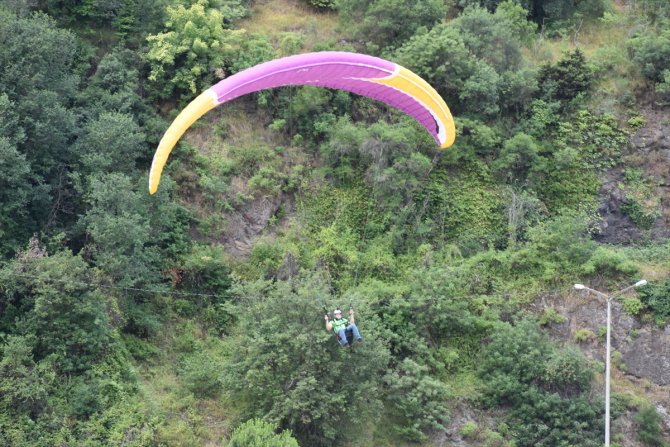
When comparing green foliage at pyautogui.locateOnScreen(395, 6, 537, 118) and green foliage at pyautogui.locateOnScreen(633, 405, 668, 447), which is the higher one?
green foliage at pyautogui.locateOnScreen(395, 6, 537, 118)

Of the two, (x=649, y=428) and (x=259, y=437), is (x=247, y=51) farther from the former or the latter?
(x=649, y=428)

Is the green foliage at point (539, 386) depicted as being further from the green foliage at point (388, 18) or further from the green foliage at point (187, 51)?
the green foliage at point (187, 51)

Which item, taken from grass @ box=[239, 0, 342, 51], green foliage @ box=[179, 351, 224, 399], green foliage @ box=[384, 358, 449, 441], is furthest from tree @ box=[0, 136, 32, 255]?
grass @ box=[239, 0, 342, 51]

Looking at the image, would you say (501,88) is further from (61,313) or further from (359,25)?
(61,313)

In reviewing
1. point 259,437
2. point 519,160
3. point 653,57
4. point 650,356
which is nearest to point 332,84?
point 519,160

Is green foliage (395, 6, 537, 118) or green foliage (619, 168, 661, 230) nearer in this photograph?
green foliage (619, 168, 661, 230)

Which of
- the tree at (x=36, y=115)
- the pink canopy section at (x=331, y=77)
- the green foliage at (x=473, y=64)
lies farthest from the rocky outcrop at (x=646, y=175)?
the tree at (x=36, y=115)

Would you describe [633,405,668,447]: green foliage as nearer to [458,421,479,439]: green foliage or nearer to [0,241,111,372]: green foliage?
[458,421,479,439]: green foliage

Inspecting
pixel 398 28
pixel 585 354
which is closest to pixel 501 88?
pixel 398 28
